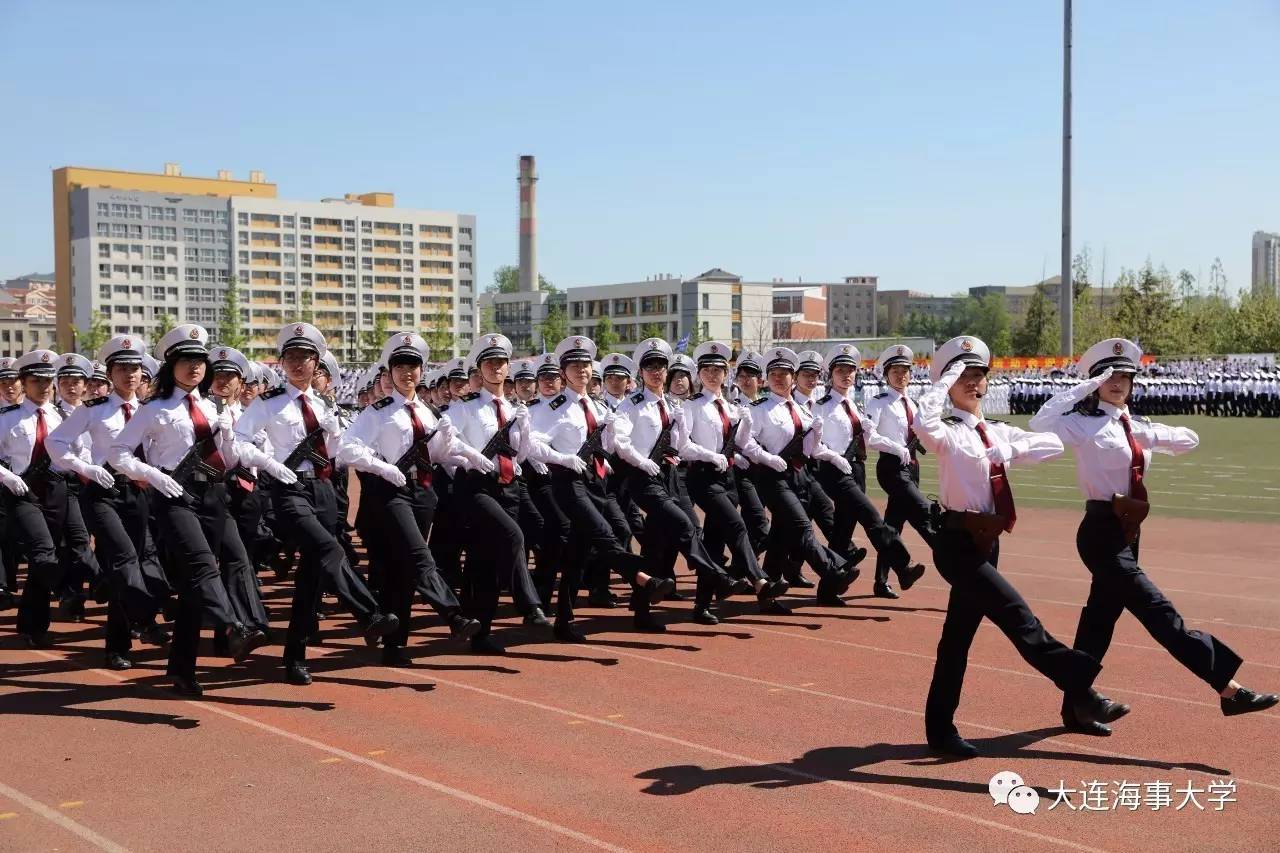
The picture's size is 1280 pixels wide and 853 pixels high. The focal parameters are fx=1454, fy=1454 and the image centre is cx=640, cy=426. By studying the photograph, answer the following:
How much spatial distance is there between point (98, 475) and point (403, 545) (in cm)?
209

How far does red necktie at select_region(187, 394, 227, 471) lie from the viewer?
880 centimetres

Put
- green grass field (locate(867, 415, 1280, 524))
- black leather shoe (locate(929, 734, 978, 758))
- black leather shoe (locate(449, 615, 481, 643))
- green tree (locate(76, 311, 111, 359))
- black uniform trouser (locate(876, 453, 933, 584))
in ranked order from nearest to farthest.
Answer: black leather shoe (locate(929, 734, 978, 758)) < black leather shoe (locate(449, 615, 481, 643)) < black uniform trouser (locate(876, 453, 933, 584)) < green grass field (locate(867, 415, 1280, 524)) < green tree (locate(76, 311, 111, 359))

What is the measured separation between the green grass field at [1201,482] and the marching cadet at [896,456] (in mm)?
7541

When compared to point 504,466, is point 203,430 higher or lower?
higher

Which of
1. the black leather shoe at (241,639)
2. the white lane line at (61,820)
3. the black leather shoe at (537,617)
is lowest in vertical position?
the white lane line at (61,820)

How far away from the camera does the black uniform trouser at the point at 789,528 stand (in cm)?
1156

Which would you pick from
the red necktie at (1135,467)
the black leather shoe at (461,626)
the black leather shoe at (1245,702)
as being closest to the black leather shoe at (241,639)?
the black leather shoe at (461,626)

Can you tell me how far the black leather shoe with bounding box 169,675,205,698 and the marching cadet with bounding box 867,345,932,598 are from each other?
5.70 metres

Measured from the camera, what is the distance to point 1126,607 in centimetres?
765

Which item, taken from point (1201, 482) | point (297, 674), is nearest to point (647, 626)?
point (297, 674)

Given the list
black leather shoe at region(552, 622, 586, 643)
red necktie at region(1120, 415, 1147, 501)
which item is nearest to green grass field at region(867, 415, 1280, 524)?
black leather shoe at region(552, 622, 586, 643)

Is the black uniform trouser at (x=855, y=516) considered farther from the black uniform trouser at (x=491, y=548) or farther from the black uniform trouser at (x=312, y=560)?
the black uniform trouser at (x=312, y=560)

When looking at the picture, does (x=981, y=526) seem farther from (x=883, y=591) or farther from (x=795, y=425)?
(x=883, y=591)

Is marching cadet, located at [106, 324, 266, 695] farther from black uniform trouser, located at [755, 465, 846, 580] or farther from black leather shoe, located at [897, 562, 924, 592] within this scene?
black leather shoe, located at [897, 562, 924, 592]
